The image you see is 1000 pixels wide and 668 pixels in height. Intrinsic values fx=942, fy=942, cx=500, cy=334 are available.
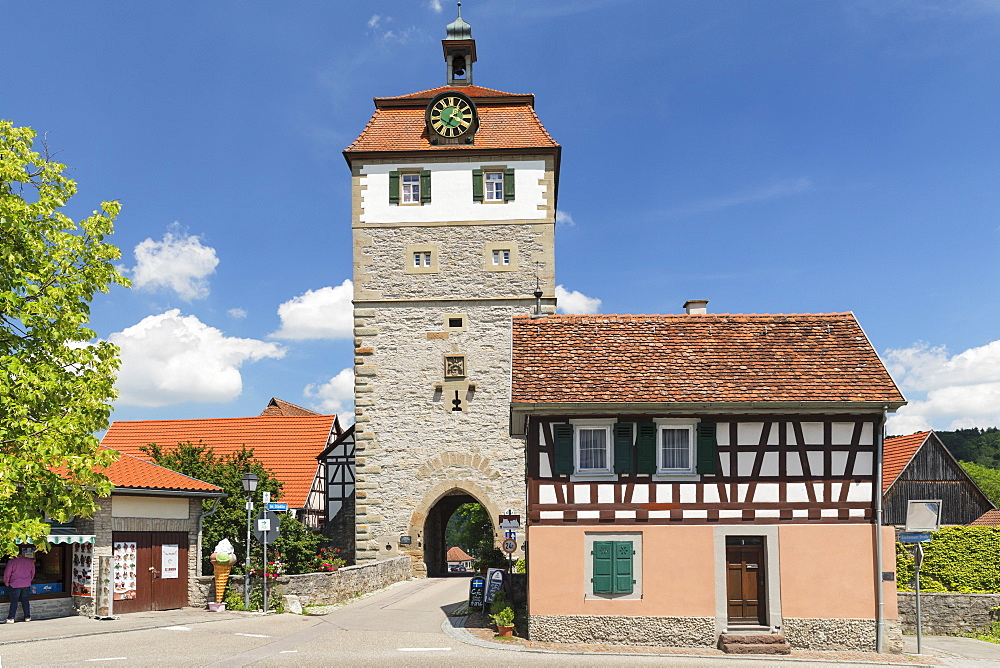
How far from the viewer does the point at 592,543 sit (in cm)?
1691

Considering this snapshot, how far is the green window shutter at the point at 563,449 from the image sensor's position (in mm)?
17109

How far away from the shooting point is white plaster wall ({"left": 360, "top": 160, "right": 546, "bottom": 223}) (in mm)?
32375

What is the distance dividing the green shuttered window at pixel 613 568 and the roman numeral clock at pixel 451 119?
63.6 feet

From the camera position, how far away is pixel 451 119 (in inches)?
1297

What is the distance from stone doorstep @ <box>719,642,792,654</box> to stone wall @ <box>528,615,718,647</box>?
0.46 m

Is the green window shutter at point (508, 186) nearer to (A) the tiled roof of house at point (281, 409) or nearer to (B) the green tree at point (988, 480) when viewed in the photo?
(A) the tiled roof of house at point (281, 409)

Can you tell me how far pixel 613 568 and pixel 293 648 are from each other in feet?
18.5

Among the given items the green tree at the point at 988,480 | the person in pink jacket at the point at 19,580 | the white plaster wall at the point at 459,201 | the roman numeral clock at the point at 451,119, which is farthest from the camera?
the green tree at the point at 988,480

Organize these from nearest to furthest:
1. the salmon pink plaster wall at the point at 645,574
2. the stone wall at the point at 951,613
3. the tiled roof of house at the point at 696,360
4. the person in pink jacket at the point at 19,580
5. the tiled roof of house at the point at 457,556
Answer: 1. the salmon pink plaster wall at the point at 645,574
2. the tiled roof of house at the point at 696,360
3. the person in pink jacket at the point at 19,580
4. the stone wall at the point at 951,613
5. the tiled roof of house at the point at 457,556

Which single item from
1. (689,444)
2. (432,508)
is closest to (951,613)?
(689,444)

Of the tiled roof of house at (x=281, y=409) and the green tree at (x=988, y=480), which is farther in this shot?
the green tree at (x=988, y=480)

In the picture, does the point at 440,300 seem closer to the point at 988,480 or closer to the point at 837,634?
the point at 837,634

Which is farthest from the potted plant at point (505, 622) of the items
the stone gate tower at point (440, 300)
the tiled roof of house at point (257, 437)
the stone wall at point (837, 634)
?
the tiled roof of house at point (257, 437)

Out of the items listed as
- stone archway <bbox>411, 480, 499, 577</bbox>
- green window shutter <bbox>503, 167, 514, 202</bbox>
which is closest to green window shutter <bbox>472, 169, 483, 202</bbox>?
green window shutter <bbox>503, 167, 514, 202</bbox>
